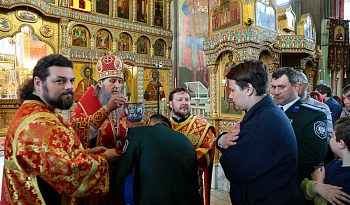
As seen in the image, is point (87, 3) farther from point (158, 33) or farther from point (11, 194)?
point (11, 194)

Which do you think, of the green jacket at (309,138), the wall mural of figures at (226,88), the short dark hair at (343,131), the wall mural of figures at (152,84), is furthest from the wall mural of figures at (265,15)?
the wall mural of figures at (152,84)

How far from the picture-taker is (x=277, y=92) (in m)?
2.53

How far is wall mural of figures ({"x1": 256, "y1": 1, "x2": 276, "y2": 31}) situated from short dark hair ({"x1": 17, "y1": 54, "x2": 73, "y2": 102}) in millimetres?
4809

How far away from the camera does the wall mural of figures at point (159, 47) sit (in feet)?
43.4

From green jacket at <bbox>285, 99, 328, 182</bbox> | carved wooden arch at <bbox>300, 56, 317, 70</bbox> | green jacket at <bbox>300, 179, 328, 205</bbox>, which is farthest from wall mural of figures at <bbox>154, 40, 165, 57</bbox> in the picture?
green jacket at <bbox>300, 179, 328, 205</bbox>

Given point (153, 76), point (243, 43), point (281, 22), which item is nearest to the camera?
point (243, 43)

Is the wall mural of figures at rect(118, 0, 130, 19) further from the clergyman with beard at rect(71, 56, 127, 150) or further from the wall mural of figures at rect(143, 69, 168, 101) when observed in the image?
the clergyman with beard at rect(71, 56, 127, 150)

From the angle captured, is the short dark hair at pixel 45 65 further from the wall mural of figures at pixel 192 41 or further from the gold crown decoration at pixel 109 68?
the wall mural of figures at pixel 192 41

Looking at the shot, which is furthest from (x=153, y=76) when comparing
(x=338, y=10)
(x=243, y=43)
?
(x=338, y=10)

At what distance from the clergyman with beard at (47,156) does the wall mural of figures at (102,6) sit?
1075cm

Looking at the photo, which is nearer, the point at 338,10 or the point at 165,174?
the point at 165,174

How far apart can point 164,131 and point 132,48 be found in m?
11.2

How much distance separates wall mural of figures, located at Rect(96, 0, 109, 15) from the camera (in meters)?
11.3

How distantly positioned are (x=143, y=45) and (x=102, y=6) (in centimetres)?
267
